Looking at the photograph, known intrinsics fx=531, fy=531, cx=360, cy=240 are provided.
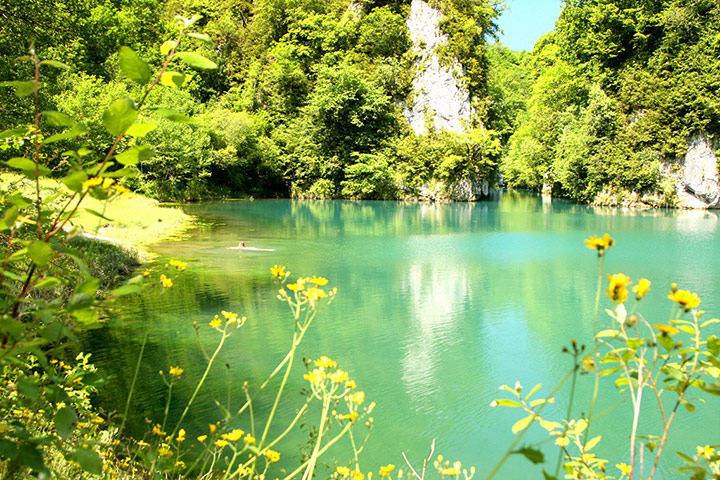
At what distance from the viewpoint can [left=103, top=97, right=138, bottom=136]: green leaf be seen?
1008mm

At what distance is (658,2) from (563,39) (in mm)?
7101

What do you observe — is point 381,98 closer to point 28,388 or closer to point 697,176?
point 697,176

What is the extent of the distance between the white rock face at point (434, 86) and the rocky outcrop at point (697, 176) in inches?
497

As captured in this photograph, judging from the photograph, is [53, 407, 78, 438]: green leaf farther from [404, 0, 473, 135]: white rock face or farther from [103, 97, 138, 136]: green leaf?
[404, 0, 473, 135]: white rock face

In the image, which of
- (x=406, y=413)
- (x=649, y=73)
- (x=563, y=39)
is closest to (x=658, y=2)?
(x=649, y=73)

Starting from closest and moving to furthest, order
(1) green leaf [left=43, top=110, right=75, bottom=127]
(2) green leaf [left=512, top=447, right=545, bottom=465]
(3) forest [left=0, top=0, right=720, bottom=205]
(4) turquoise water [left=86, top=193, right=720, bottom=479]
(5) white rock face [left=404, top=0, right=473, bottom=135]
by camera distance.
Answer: (2) green leaf [left=512, top=447, right=545, bottom=465] < (1) green leaf [left=43, top=110, right=75, bottom=127] < (4) turquoise water [left=86, top=193, right=720, bottom=479] < (3) forest [left=0, top=0, right=720, bottom=205] < (5) white rock face [left=404, top=0, right=473, bottom=135]

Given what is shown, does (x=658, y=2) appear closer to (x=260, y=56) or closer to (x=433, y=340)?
(x=260, y=56)

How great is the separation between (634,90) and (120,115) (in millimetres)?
33839

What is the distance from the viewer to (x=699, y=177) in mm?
28219

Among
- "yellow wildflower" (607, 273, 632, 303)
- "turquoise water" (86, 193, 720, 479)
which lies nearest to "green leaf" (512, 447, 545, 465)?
"yellow wildflower" (607, 273, 632, 303)

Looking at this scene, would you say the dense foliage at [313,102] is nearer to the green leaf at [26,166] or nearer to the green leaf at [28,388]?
the green leaf at [26,166]

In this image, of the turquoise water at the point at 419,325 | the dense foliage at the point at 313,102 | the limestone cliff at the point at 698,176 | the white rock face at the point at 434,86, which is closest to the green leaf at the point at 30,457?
the turquoise water at the point at 419,325

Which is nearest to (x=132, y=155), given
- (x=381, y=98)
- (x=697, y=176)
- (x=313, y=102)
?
(x=697, y=176)

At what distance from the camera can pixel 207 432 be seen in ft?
15.1
